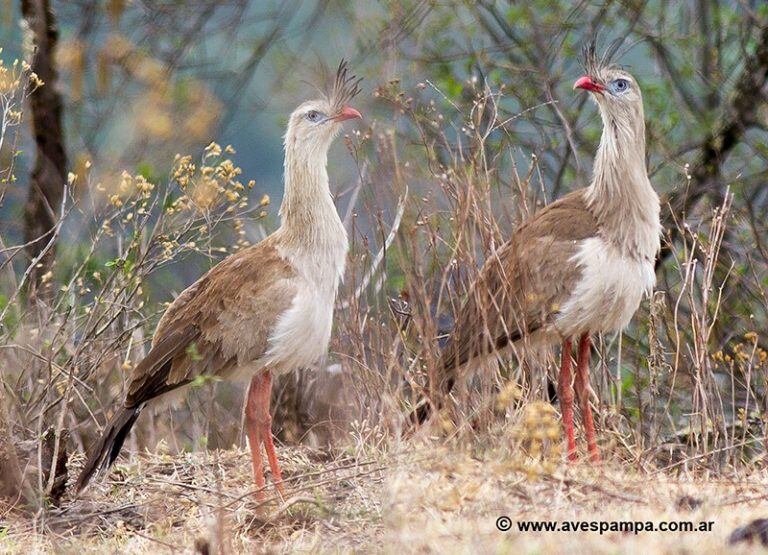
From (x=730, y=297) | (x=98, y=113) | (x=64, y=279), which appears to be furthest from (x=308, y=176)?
(x=98, y=113)

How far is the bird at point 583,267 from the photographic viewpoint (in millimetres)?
5066

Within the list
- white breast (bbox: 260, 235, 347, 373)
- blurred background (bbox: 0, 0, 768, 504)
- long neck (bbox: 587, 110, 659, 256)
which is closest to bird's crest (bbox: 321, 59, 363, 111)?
white breast (bbox: 260, 235, 347, 373)

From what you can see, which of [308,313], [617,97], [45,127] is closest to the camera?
[308,313]

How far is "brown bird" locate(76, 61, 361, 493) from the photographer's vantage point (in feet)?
16.3

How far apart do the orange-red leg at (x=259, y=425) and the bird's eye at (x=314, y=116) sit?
1.09 m

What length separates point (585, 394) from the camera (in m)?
5.24

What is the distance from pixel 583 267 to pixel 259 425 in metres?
1.49

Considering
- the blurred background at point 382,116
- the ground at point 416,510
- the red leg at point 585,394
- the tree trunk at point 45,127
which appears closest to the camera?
the ground at point 416,510

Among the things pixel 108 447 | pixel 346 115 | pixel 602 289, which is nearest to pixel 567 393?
pixel 602 289

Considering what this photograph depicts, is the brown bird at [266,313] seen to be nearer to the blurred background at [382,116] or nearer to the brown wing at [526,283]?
the brown wing at [526,283]

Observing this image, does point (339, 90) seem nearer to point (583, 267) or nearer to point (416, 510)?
point (583, 267)

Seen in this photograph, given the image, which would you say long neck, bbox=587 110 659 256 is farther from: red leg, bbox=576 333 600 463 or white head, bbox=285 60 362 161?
white head, bbox=285 60 362 161

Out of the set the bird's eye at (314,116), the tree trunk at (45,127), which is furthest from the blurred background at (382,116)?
the bird's eye at (314,116)

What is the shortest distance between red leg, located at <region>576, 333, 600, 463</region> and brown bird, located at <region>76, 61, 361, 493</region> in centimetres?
111
